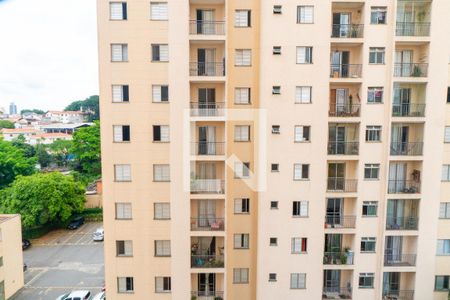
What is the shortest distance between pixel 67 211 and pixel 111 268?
23861 mm

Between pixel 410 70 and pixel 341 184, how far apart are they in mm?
6544

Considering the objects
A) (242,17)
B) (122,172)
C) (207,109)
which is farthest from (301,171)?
(122,172)

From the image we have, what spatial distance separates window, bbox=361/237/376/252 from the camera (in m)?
14.2

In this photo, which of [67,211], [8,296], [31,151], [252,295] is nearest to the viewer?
[252,295]

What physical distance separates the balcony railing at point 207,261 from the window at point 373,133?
939 centimetres

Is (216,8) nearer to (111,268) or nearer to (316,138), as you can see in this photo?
(316,138)

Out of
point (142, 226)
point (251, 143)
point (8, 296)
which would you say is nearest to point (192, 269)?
point (142, 226)

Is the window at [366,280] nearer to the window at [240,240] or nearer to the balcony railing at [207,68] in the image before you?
the window at [240,240]

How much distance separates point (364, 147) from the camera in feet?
45.5

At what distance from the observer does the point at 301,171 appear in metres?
13.9

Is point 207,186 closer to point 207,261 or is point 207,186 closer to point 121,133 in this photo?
point 207,261

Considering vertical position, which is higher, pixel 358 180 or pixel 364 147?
pixel 364 147

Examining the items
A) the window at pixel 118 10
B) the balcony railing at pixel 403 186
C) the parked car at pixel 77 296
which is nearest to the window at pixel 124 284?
the parked car at pixel 77 296

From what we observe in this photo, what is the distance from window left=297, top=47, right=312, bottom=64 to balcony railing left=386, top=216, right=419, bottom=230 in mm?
8985
